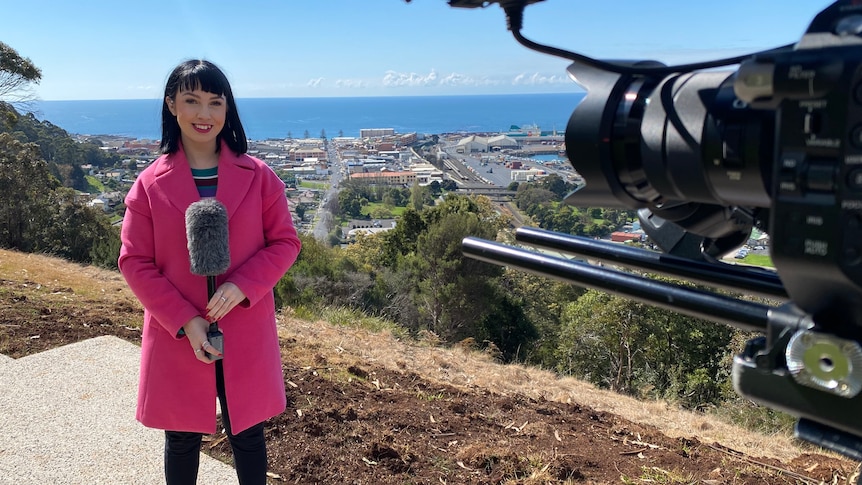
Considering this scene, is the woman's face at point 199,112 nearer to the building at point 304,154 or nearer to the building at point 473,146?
the building at point 473,146

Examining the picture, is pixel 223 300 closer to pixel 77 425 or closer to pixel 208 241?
pixel 208 241

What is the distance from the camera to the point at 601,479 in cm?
260

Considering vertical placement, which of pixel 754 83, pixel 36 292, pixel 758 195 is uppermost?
pixel 754 83

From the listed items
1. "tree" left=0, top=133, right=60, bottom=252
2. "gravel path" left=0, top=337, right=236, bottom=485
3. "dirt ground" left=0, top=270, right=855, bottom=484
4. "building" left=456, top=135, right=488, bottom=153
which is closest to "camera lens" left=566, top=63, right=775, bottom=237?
"dirt ground" left=0, top=270, right=855, bottom=484

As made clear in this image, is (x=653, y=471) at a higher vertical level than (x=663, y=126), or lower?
lower

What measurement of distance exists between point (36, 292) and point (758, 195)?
6471 mm

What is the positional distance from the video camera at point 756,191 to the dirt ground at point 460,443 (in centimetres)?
174

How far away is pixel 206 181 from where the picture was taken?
2.04 meters

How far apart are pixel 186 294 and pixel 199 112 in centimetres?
55

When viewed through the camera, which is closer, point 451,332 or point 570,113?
point 570,113

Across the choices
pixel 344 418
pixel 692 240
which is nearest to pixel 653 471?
pixel 344 418

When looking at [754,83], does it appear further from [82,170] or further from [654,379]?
[82,170]

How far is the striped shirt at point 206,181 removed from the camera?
6.64ft

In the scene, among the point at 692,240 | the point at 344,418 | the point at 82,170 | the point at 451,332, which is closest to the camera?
the point at 692,240
